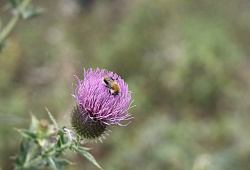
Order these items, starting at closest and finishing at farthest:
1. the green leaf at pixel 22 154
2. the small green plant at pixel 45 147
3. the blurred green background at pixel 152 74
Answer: the small green plant at pixel 45 147 → the green leaf at pixel 22 154 → the blurred green background at pixel 152 74

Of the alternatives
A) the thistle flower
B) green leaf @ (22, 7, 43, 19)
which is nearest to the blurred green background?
green leaf @ (22, 7, 43, 19)

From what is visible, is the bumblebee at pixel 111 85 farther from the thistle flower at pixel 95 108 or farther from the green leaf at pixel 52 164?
the green leaf at pixel 52 164

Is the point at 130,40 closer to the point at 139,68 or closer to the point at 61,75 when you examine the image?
the point at 139,68

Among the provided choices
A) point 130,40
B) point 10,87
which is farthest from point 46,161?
point 130,40

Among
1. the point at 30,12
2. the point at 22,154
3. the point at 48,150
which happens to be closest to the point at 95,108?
the point at 48,150

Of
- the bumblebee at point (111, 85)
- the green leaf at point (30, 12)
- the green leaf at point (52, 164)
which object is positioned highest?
the green leaf at point (30, 12)

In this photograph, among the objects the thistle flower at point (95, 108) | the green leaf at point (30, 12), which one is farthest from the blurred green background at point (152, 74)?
the thistle flower at point (95, 108)
